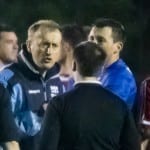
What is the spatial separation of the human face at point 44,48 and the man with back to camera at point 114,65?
0.29 m

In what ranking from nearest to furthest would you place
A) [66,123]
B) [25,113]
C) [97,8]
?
[66,123] < [25,113] < [97,8]

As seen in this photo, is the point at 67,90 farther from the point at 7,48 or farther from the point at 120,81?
the point at 7,48

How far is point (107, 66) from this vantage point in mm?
5000

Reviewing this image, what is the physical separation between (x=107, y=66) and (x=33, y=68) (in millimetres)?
526

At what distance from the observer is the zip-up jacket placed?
190 inches

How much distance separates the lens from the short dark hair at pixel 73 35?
5.34 m

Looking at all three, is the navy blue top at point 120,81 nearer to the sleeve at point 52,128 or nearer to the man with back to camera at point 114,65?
the man with back to camera at point 114,65

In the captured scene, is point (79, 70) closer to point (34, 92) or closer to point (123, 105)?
point (123, 105)

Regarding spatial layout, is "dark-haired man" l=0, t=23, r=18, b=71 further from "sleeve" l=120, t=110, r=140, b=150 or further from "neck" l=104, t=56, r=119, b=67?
"sleeve" l=120, t=110, r=140, b=150

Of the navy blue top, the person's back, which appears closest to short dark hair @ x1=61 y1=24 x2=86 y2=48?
the navy blue top

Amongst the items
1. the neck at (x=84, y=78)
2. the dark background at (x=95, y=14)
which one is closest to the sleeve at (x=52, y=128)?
the neck at (x=84, y=78)

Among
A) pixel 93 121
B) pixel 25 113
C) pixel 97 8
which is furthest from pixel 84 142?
pixel 97 8

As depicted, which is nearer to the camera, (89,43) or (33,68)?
(89,43)

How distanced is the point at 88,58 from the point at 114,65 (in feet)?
3.67
